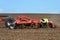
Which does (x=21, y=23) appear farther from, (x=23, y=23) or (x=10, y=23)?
(x=10, y=23)

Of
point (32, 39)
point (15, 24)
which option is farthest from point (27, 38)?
point (15, 24)

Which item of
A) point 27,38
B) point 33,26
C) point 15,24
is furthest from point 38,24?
point 27,38

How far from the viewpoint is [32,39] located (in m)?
12.3

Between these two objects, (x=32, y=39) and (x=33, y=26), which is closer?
(x=32, y=39)

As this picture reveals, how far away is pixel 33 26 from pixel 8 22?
1653 millimetres

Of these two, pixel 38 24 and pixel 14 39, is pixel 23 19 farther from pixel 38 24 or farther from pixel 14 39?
pixel 14 39

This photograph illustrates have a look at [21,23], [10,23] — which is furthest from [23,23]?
[10,23]

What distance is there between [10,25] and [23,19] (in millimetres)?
937

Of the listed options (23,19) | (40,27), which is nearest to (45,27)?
(40,27)

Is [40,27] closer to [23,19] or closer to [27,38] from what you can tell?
[23,19]

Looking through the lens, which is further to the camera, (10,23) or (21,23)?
(10,23)

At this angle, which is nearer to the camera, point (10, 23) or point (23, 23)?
point (23, 23)

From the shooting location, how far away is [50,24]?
60.1ft

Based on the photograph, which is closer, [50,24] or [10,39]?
[10,39]
